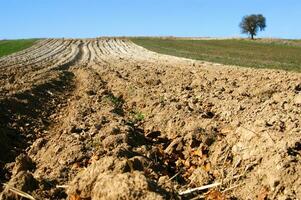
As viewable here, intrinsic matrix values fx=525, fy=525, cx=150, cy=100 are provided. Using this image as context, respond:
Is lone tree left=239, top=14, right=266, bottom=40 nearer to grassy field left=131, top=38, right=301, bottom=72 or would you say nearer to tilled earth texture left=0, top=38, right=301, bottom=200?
grassy field left=131, top=38, right=301, bottom=72

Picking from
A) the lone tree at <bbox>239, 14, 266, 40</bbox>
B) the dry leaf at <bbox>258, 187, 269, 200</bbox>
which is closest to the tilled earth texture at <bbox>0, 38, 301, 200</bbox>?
the dry leaf at <bbox>258, 187, 269, 200</bbox>

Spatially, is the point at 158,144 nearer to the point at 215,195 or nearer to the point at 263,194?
the point at 263,194

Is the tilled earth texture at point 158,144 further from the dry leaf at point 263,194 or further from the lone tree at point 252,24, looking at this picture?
the lone tree at point 252,24

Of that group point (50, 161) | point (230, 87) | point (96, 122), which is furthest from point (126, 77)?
point (50, 161)

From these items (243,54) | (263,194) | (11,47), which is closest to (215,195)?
(263,194)

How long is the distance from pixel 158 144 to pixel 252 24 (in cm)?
8857

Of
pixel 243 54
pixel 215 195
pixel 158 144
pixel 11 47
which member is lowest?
pixel 243 54

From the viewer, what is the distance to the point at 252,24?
308 feet

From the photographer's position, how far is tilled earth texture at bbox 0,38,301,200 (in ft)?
18.2

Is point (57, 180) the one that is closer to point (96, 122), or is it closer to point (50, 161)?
point (50, 161)

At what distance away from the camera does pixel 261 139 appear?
23.0 feet

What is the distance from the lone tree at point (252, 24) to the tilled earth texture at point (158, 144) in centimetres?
8267

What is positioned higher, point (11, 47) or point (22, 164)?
point (22, 164)

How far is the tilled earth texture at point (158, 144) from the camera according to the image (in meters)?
5.55
